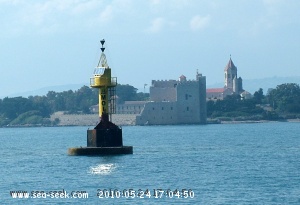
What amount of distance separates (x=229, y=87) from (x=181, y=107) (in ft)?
125

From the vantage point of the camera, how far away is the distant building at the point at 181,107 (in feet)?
443

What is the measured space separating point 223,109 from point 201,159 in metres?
100

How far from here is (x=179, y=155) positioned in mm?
53625

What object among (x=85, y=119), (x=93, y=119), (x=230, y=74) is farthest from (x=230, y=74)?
(x=93, y=119)

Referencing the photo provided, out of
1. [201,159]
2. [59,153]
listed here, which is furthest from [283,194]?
[59,153]

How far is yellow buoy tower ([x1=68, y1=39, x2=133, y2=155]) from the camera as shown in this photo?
4878cm

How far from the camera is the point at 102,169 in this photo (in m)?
42.3

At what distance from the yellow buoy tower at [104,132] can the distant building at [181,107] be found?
84316mm

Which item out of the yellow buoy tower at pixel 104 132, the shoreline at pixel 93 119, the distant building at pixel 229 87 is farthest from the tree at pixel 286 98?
the yellow buoy tower at pixel 104 132

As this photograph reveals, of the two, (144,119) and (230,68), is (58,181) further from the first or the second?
(230,68)

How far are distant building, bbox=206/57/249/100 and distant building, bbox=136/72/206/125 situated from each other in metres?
24.3

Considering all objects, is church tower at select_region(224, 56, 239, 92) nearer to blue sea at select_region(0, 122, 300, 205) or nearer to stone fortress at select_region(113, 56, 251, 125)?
stone fortress at select_region(113, 56, 251, 125)

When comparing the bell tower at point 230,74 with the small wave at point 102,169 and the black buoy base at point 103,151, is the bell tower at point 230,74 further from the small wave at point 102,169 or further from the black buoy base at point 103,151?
the small wave at point 102,169

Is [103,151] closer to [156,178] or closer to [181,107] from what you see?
[156,178]
